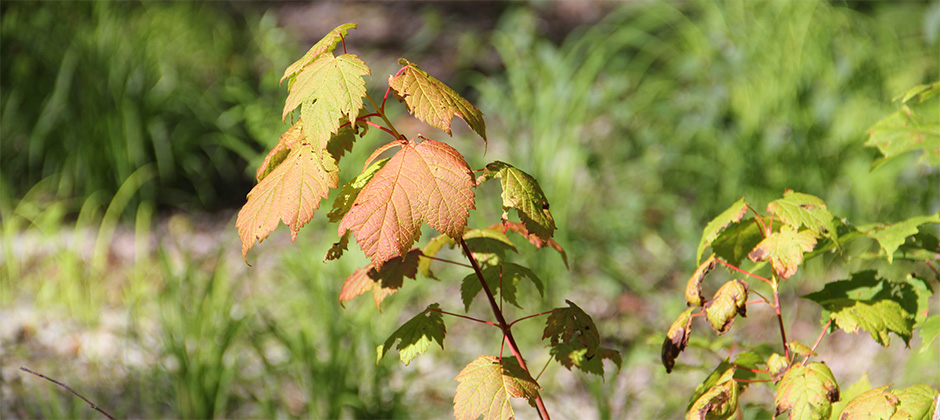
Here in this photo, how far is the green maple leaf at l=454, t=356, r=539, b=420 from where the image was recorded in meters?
0.92

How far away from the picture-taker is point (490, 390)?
0.94 meters

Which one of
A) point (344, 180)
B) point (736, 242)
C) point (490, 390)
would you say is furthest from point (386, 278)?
point (344, 180)

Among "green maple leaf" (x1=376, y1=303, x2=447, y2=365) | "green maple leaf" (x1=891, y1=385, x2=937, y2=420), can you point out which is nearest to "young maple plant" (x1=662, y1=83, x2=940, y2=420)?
"green maple leaf" (x1=891, y1=385, x2=937, y2=420)

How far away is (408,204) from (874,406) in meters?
0.69

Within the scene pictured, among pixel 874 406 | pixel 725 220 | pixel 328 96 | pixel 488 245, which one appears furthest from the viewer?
pixel 488 245

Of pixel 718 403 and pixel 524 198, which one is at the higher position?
pixel 524 198

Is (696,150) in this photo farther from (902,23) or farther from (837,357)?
(902,23)

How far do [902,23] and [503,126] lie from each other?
2.51 m

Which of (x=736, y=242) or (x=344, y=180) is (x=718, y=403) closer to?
(x=736, y=242)

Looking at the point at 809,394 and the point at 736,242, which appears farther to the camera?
the point at 736,242

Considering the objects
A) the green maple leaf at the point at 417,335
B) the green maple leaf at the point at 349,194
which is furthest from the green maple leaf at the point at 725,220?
the green maple leaf at the point at 349,194

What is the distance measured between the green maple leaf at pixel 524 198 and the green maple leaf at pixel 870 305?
0.49 metres

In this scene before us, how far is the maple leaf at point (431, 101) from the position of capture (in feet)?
2.84

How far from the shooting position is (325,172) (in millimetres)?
872
